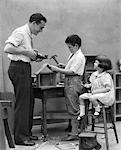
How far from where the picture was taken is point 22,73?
3910 millimetres

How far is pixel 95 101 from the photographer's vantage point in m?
3.70

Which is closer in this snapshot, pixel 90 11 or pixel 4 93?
pixel 4 93

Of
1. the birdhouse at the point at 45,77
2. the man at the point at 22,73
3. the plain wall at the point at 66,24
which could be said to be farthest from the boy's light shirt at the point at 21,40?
the plain wall at the point at 66,24

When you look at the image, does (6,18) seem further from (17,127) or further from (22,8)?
(17,127)

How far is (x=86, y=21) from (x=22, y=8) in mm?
1187

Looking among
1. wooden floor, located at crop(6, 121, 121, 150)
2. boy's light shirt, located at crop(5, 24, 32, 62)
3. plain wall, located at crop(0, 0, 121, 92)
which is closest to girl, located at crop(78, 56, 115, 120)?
wooden floor, located at crop(6, 121, 121, 150)

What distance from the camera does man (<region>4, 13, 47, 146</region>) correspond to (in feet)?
12.7

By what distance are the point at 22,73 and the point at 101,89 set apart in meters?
1.01

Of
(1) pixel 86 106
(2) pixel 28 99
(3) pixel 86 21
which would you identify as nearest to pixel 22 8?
(3) pixel 86 21

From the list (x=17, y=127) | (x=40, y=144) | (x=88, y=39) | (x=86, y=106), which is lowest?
(x=40, y=144)

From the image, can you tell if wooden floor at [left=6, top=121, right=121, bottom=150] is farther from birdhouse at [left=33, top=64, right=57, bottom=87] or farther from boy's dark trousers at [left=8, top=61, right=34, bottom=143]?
birdhouse at [left=33, top=64, right=57, bottom=87]

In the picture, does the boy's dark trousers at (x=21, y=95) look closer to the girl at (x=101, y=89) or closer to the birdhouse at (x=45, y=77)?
the birdhouse at (x=45, y=77)

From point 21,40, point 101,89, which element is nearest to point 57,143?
point 101,89

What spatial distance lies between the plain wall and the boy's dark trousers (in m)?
1.07
